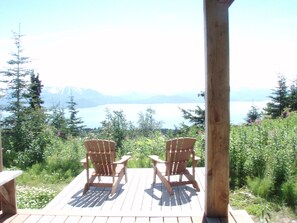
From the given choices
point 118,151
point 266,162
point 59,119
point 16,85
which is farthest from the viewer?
point 59,119

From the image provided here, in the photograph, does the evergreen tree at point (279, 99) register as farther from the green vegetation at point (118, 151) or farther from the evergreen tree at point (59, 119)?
the evergreen tree at point (59, 119)

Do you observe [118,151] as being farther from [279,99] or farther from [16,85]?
[279,99]

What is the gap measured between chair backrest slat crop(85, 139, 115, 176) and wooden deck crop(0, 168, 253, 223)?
1.12 ft

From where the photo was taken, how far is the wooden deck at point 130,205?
3053 mm

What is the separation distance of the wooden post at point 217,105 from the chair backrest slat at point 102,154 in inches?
77.3

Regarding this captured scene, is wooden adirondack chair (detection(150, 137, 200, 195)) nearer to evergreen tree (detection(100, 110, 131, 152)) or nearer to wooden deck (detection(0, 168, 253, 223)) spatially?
wooden deck (detection(0, 168, 253, 223))

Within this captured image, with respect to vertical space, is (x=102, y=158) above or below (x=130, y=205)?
above

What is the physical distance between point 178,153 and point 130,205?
1050 millimetres

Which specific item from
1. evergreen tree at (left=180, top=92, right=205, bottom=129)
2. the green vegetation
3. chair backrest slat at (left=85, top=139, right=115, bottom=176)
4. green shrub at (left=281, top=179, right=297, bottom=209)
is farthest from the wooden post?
evergreen tree at (left=180, top=92, right=205, bottom=129)

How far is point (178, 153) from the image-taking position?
4508mm

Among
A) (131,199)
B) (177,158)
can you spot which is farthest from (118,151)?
(131,199)

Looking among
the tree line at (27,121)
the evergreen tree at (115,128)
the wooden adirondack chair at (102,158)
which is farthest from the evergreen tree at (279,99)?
the wooden adirondack chair at (102,158)

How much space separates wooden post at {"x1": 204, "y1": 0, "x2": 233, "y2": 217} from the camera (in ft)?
8.85

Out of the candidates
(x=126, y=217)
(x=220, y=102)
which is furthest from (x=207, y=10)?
(x=126, y=217)
